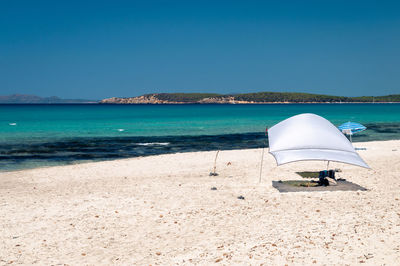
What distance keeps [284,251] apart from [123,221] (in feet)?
16.2

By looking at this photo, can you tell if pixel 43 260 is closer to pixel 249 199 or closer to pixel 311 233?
pixel 311 233

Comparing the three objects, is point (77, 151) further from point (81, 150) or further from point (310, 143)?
point (310, 143)

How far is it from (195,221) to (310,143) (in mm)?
6423

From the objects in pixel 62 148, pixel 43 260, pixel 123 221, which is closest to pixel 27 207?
pixel 123 221

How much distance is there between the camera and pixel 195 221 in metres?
11.2

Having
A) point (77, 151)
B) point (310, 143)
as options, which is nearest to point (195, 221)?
point (310, 143)

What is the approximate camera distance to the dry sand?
863 cm

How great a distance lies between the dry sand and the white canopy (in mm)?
1398

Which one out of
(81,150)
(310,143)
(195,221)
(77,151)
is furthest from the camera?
(81,150)

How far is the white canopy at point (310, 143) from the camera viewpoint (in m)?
14.8

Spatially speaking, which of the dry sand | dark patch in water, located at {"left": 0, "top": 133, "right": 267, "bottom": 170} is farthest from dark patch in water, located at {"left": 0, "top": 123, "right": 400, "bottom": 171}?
the dry sand

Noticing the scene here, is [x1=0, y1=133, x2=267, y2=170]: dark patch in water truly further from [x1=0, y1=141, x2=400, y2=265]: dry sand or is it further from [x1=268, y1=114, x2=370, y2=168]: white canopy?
[x1=268, y1=114, x2=370, y2=168]: white canopy

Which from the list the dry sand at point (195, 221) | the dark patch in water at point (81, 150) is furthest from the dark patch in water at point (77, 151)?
the dry sand at point (195, 221)

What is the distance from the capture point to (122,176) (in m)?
19.6
